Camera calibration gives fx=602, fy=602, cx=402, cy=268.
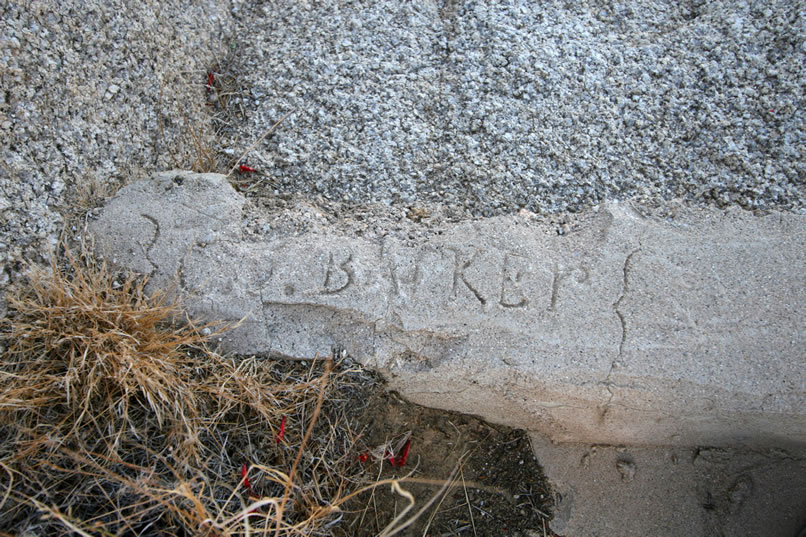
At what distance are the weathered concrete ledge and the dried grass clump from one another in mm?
125

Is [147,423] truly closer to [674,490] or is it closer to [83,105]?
[83,105]

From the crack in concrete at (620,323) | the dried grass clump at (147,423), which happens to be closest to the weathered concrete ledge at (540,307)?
the crack in concrete at (620,323)

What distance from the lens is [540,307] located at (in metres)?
1.84

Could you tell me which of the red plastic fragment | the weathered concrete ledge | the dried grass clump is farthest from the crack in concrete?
the dried grass clump

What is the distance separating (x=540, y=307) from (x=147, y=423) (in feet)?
4.00

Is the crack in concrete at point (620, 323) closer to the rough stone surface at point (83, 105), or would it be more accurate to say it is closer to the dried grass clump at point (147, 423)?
the dried grass clump at point (147, 423)

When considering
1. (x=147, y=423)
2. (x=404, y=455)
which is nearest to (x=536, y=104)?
(x=404, y=455)

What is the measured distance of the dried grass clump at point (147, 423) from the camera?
64.2 inches

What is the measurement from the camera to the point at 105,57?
2.03 m

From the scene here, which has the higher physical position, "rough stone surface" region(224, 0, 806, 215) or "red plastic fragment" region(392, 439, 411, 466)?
"rough stone surface" region(224, 0, 806, 215)

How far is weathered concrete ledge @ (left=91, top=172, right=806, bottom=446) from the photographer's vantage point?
1743 millimetres

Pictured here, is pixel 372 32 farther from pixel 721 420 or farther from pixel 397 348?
pixel 721 420

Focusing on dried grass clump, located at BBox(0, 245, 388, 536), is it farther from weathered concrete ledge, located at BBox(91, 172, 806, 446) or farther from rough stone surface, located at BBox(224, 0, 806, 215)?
rough stone surface, located at BBox(224, 0, 806, 215)

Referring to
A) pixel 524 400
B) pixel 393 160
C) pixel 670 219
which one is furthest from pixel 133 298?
pixel 670 219
